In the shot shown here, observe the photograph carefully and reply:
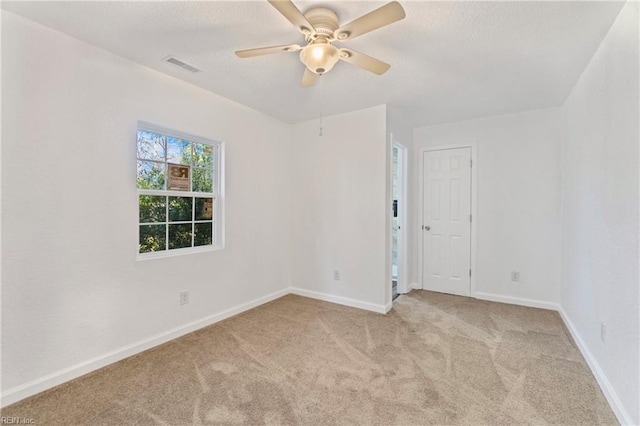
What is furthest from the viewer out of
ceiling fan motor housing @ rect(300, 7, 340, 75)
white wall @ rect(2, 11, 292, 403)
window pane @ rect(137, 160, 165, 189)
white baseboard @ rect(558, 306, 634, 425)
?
window pane @ rect(137, 160, 165, 189)

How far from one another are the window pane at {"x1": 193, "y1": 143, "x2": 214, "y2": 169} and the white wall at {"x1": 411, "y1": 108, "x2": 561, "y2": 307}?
3299 millimetres

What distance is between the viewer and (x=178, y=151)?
2896mm

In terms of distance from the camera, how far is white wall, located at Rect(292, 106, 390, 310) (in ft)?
11.4

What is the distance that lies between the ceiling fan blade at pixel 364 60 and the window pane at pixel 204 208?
205cm

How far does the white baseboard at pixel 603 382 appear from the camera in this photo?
1653 millimetres

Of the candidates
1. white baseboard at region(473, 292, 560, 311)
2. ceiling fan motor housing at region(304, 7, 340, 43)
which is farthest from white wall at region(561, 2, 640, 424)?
ceiling fan motor housing at region(304, 7, 340, 43)

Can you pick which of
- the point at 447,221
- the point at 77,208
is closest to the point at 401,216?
the point at 447,221

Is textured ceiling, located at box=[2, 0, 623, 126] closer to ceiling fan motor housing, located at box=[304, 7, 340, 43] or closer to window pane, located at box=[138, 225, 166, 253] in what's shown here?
ceiling fan motor housing, located at box=[304, 7, 340, 43]

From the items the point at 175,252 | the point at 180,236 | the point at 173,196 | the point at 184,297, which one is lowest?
the point at 184,297

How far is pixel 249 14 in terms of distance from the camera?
6.00ft

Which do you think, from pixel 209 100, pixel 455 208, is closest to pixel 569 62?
pixel 455 208

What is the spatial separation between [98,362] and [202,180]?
180 cm

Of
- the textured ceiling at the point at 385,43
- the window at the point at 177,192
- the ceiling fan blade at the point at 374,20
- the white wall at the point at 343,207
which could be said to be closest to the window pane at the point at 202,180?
the window at the point at 177,192

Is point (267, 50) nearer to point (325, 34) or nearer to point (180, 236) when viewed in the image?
point (325, 34)
